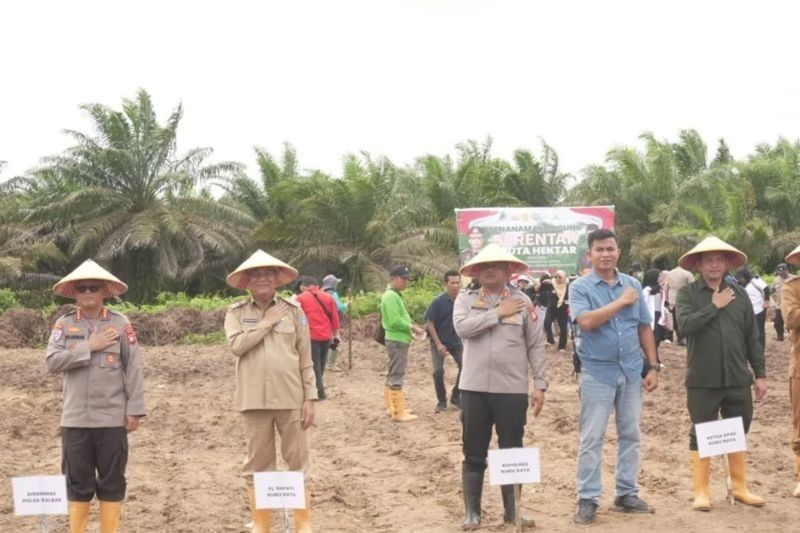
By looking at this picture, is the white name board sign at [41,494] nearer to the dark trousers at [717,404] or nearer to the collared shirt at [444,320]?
the dark trousers at [717,404]

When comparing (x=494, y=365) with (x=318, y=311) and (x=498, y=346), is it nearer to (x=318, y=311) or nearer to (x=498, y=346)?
(x=498, y=346)

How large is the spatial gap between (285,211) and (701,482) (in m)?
26.3

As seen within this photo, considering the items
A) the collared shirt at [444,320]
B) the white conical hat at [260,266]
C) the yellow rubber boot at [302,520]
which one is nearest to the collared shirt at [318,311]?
the collared shirt at [444,320]

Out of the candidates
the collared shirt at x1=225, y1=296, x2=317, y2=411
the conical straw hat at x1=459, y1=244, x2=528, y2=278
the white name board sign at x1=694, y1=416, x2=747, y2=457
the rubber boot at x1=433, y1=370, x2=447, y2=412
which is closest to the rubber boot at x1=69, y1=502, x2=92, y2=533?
the collared shirt at x1=225, y1=296, x2=317, y2=411

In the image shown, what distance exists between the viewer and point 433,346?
37.3 ft

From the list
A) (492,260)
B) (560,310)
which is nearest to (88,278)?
(492,260)

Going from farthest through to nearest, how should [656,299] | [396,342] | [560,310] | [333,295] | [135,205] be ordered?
[135,205]
[560,310]
[656,299]
[333,295]
[396,342]

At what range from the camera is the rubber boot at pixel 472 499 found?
6.28 m

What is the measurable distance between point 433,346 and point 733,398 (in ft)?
16.9

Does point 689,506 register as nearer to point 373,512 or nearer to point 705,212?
point 373,512

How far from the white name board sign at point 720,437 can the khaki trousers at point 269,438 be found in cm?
252

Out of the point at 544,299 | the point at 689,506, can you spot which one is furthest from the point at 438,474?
the point at 544,299

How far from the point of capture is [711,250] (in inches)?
254

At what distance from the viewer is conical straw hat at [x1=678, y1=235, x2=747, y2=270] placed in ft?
21.3
